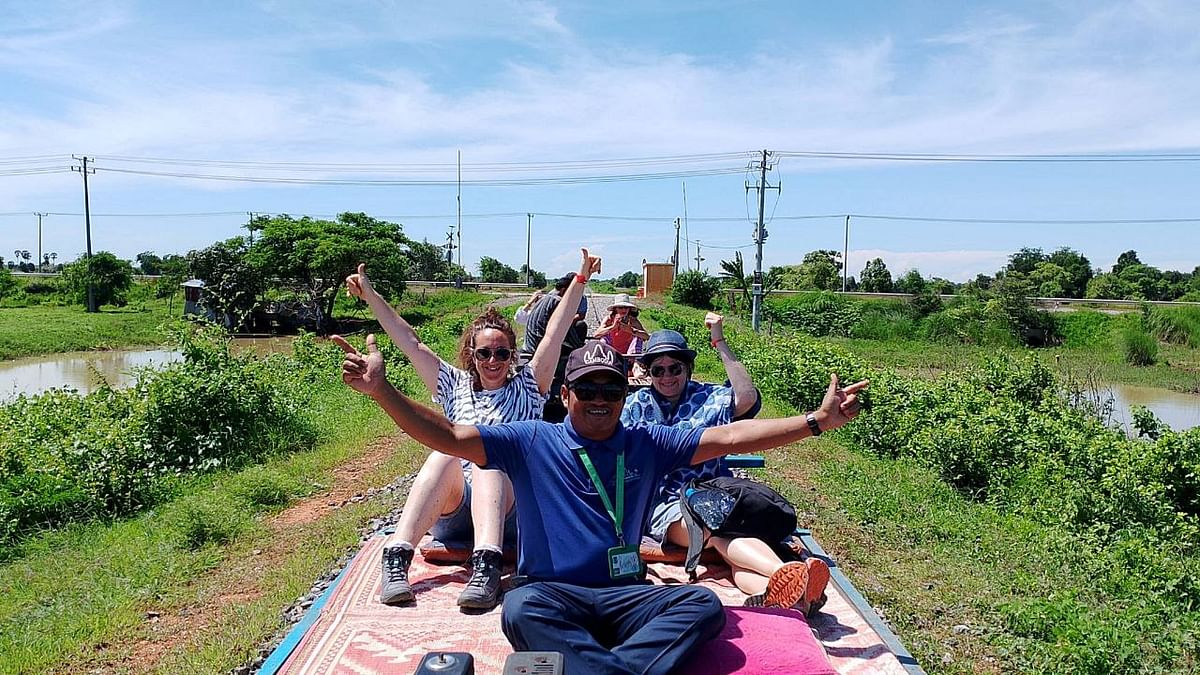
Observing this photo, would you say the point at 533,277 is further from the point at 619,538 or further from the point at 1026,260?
the point at 619,538

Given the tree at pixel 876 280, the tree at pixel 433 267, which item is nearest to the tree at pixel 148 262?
the tree at pixel 433 267

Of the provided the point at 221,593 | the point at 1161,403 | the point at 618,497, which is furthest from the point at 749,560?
the point at 1161,403

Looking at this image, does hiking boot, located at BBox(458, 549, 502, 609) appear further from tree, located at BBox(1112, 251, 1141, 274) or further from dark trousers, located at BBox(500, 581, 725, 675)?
tree, located at BBox(1112, 251, 1141, 274)

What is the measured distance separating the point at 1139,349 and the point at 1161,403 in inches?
325

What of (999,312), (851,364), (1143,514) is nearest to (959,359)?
(999,312)

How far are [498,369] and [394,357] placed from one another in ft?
45.0

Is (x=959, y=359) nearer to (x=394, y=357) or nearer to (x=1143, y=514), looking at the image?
(x=394, y=357)

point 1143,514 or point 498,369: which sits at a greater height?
point 498,369

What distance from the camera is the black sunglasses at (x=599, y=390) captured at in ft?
10.8

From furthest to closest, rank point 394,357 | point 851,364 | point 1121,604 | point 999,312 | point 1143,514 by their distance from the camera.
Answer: point 999,312 < point 394,357 < point 851,364 < point 1143,514 < point 1121,604

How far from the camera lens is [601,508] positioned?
3.29m

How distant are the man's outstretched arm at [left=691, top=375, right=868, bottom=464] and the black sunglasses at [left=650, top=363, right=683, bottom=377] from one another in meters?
1.33

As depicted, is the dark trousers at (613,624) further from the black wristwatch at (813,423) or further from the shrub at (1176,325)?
the shrub at (1176,325)

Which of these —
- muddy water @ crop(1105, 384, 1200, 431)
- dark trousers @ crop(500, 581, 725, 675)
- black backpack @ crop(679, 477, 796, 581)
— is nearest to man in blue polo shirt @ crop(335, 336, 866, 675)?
dark trousers @ crop(500, 581, 725, 675)
